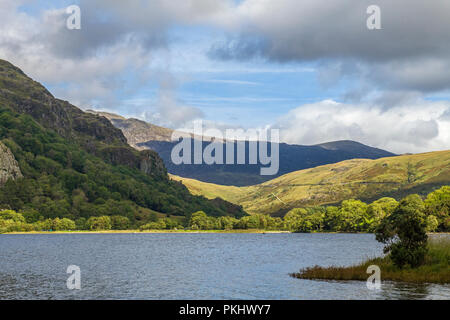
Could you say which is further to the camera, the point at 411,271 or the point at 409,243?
the point at 409,243

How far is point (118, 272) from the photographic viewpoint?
92.9 metres

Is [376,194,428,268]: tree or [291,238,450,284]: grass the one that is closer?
[291,238,450,284]: grass

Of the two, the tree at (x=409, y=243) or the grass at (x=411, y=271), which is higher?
the tree at (x=409, y=243)

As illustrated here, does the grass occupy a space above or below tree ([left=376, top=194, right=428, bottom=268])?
below

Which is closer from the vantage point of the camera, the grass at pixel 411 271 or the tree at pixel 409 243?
the grass at pixel 411 271

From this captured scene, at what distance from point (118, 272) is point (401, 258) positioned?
162 feet

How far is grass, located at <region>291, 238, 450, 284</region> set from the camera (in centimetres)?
→ 6619

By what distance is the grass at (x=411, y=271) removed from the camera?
6619 centimetres

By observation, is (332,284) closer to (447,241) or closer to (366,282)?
(366,282)

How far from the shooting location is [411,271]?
224 ft

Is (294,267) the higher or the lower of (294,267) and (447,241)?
the lower

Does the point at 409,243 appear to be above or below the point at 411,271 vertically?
above
